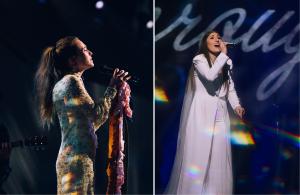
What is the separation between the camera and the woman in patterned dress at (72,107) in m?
4.26

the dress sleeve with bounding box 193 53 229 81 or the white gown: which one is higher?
the dress sleeve with bounding box 193 53 229 81

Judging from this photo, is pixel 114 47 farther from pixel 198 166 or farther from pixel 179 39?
pixel 198 166

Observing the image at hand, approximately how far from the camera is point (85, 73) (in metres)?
4.41

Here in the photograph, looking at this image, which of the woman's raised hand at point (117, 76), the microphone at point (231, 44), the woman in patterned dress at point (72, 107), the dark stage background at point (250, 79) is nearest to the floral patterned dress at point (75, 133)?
the woman in patterned dress at point (72, 107)

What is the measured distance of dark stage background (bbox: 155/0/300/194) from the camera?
14.5ft

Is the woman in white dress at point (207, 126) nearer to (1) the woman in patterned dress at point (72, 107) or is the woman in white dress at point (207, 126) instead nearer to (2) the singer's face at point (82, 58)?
(1) the woman in patterned dress at point (72, 107)

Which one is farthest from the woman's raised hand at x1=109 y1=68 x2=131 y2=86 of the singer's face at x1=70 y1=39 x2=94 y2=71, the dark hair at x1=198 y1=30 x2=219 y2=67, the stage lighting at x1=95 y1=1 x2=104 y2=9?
the dark hair at x1=198 y1=30 x2=219 y2=67

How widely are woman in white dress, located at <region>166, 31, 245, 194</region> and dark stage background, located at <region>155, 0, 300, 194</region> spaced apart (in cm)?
5

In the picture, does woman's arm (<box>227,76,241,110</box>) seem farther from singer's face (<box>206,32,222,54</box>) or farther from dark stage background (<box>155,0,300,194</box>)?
singer's face (<box>206,32,222,54</box>)

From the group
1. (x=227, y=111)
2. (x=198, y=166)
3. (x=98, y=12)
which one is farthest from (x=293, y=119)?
(x=98, y=12)

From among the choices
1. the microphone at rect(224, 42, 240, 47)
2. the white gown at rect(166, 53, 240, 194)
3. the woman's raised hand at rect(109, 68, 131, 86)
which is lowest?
the white gown at rect(166, 53, 240, 194)

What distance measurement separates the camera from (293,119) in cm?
444

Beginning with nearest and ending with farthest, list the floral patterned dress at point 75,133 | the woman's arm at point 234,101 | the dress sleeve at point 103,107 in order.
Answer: the floral patterned dress at point 75,133
the dress sleeve at point 103,107
the woman's arm at point 234,101

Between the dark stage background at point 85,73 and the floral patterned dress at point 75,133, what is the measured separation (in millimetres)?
73
